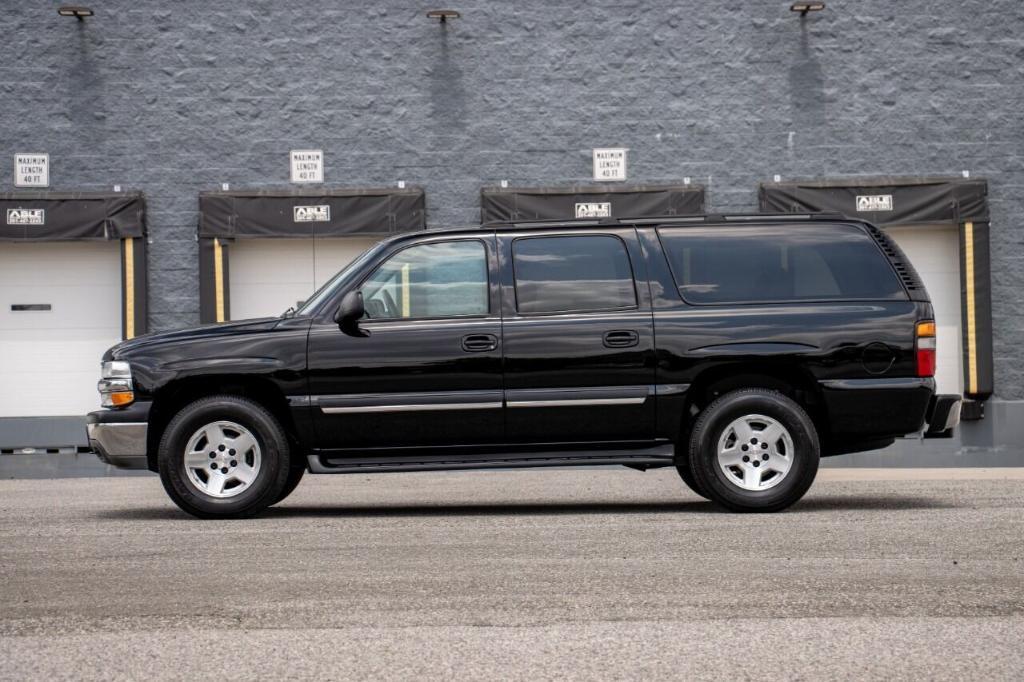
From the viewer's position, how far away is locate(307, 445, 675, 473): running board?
10.0 metres

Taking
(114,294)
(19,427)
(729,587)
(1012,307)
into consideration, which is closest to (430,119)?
(114,294)

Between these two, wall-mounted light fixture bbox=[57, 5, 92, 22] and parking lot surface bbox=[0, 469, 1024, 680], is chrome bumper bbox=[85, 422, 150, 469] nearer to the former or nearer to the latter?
parking lot surface bbox=[0, 469, 1024, 680]

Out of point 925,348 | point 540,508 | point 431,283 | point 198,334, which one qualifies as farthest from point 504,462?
point 925,348

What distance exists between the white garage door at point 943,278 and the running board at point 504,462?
39.9ft

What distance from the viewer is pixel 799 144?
21.0 meters

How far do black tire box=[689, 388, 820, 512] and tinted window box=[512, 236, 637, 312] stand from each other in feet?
3.10

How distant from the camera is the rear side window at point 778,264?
10227mm

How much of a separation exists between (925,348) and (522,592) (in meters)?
4.39

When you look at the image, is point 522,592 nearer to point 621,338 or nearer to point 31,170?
point 621,338

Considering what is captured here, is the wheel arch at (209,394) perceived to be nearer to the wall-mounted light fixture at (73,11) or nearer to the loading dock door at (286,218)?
the loading dock door at (286,218)

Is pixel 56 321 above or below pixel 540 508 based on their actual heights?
above

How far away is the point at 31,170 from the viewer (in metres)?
20.7

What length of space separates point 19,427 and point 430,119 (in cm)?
674

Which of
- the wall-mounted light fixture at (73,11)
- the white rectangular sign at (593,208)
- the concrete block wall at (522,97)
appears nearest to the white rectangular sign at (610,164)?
the concrete block wall at (522,97)
